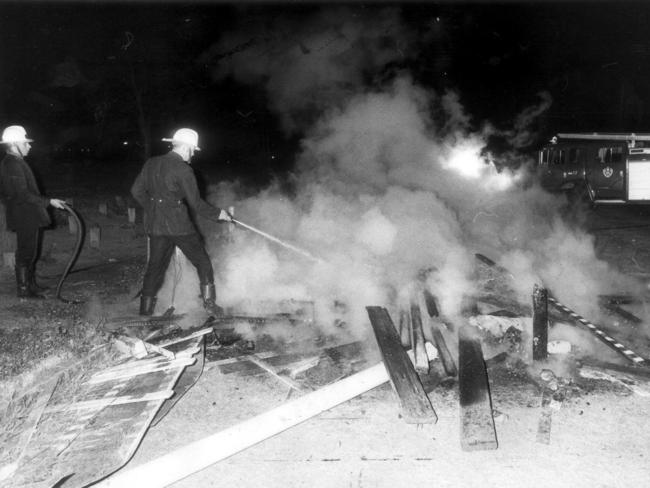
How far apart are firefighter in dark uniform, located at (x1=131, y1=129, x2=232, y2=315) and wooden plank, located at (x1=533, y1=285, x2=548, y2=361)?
124 inches

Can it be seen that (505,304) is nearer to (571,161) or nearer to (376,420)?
(376,420)

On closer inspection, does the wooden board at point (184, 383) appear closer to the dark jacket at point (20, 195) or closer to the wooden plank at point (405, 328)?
the wooden plank at point (405, 328)

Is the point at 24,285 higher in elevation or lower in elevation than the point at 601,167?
lower

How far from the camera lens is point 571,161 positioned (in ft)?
42.7

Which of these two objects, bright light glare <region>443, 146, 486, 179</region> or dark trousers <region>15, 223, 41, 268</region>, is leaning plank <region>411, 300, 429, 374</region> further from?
bright light glare <region>443, 146, 486, 179</region>

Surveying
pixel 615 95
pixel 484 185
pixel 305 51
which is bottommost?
pixel 484 185

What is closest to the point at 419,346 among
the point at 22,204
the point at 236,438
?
the point at 236,438

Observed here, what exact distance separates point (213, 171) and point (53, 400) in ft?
67.9

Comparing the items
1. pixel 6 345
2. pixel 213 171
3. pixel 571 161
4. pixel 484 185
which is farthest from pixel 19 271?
pixel 213 171

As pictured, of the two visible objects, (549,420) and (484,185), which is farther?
(484,185)

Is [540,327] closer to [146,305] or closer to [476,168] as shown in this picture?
[146,305]

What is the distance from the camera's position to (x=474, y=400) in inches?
128

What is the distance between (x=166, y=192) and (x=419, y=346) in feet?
9.61

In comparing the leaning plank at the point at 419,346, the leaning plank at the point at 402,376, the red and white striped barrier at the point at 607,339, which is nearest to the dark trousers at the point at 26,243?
the leaning plank at the point at 402,376
